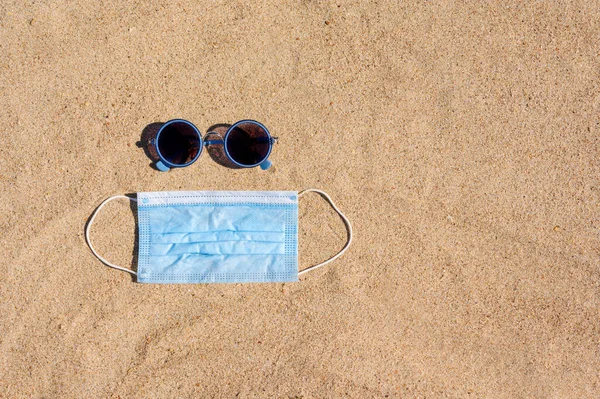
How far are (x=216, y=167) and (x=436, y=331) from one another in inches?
51.0

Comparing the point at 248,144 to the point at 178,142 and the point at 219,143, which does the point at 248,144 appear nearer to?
the point at 219,143

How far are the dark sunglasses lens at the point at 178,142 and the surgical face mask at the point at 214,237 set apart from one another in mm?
Result: 169

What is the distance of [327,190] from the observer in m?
2.12

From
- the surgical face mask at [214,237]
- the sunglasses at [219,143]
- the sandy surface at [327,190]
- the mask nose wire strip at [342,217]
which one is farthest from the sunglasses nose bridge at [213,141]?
the mask nose wire strip at [342,217]

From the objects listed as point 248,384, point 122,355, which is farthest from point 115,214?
point 248,384

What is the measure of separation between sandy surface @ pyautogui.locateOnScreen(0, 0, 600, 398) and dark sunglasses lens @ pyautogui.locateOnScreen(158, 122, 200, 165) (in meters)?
0.10

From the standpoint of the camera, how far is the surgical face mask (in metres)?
2.06

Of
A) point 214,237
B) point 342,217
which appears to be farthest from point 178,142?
point 342,217

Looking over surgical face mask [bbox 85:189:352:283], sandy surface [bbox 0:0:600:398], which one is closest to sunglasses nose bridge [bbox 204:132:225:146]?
sandy surface [bbox 0:0:600:398]

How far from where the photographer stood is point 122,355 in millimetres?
2037

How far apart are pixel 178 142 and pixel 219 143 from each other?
0.18 metres

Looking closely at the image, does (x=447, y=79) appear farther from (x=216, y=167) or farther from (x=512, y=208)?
(x=216, y=167)

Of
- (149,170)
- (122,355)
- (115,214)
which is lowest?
(122,355)

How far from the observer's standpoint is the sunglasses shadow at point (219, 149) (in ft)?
6.92
